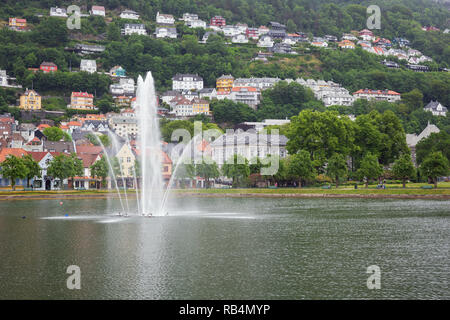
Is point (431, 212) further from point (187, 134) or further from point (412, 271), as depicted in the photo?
point (187, 134)

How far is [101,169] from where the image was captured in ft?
323

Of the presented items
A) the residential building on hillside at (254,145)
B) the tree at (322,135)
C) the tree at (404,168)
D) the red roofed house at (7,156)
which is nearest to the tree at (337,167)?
the tree at (322,135)

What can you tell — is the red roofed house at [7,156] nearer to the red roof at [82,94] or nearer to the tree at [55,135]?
the tree at [55,135]

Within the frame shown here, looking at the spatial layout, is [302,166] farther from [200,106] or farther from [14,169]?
[200,106]

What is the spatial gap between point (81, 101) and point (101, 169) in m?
101

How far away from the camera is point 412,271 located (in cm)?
2881

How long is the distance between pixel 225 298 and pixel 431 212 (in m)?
36.7

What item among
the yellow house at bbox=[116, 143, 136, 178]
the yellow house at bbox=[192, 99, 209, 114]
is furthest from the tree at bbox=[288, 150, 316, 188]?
the yellow house at bbox=[192, 99, 209, 114]

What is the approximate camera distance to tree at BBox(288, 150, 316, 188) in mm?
90688

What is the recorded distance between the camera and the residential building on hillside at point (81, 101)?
19200 cm

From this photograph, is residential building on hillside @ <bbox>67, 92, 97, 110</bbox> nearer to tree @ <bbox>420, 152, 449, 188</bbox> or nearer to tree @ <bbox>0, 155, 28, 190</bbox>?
tree @ <bbox>0, 155, 28, 190</bbox>

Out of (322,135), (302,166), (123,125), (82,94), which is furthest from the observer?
(82,94)

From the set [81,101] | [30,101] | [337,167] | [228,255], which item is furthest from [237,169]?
[81,101]

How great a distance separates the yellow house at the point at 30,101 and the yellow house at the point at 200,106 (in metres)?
49.8
